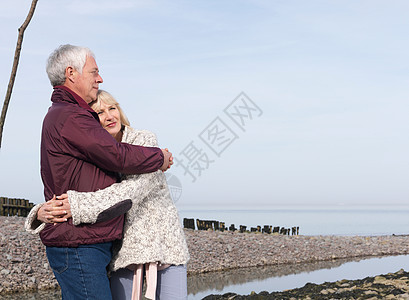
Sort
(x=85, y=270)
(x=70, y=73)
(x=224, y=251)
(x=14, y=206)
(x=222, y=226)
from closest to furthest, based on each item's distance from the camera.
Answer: (x=85, y=270) < (x=70, y=73) < (x=224, y=251) < (x=14, y=206) < (x=222, y=226)

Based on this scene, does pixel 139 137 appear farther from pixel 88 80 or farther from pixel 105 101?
pixel 88 80

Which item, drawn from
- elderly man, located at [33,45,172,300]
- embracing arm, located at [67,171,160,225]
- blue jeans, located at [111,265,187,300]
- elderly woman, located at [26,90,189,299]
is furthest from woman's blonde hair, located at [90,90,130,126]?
blue jeans, located at [111,265,187,300]

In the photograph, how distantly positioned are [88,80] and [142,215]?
0.72 metres

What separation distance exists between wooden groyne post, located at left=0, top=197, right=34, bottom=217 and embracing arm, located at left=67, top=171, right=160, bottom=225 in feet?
47.1

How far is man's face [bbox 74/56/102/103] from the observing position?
2.44m

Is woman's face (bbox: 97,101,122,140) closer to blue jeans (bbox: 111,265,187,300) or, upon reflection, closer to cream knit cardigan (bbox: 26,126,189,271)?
cream knit cardigan (bbox: 26,126,189,271)

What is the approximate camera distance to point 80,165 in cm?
231

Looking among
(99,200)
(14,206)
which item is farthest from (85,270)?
(14,206)

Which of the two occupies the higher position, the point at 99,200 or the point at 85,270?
the point at 99,200

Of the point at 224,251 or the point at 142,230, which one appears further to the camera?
the point at 224,251

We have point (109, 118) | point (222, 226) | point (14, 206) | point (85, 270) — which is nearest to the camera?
point (85, 270)

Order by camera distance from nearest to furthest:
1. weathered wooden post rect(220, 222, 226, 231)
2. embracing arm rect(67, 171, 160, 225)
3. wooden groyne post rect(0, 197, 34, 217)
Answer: embracing arm rect(67, 171, 160, 225)
wooden groyne post rect(0, 197, 34, 217)
weathered wooden post rect(220, 222, 226, 231)

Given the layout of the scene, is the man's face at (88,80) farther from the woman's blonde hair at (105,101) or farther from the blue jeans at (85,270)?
the blue jeans at (85,270)

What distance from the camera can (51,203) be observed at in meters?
2.33
